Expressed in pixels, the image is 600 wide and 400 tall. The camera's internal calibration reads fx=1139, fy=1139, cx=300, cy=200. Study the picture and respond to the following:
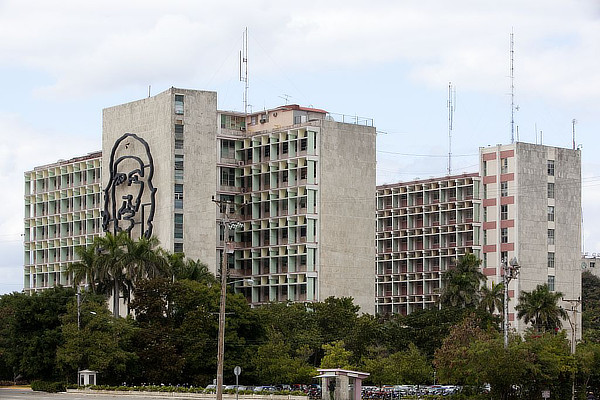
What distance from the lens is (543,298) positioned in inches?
4968

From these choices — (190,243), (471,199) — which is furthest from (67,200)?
(471,199)

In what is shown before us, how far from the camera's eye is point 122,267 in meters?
→ 114

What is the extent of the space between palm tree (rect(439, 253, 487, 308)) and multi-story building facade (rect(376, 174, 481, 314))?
36.8m

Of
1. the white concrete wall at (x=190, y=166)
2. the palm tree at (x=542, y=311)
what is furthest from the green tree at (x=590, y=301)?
the white concrete wall at (x=190, y=166)

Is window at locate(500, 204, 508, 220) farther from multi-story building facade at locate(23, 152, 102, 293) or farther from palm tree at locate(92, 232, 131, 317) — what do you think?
palm tree at locate(92, 232, 131, 317)

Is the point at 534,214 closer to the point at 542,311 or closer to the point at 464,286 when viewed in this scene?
the point at 542,311

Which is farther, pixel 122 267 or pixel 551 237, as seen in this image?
pixel 551 237

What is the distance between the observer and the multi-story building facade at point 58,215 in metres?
160

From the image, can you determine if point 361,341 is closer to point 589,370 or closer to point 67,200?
point 589,370

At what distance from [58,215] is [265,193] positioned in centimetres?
3734

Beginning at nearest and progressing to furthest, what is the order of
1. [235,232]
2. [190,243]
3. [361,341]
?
[361,341], [190,243], [235,232]

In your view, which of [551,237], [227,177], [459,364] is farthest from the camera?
[551,237]

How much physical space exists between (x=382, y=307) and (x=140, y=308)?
73975 millimetres

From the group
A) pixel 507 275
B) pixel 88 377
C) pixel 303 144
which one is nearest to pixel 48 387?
pixel 88 377
